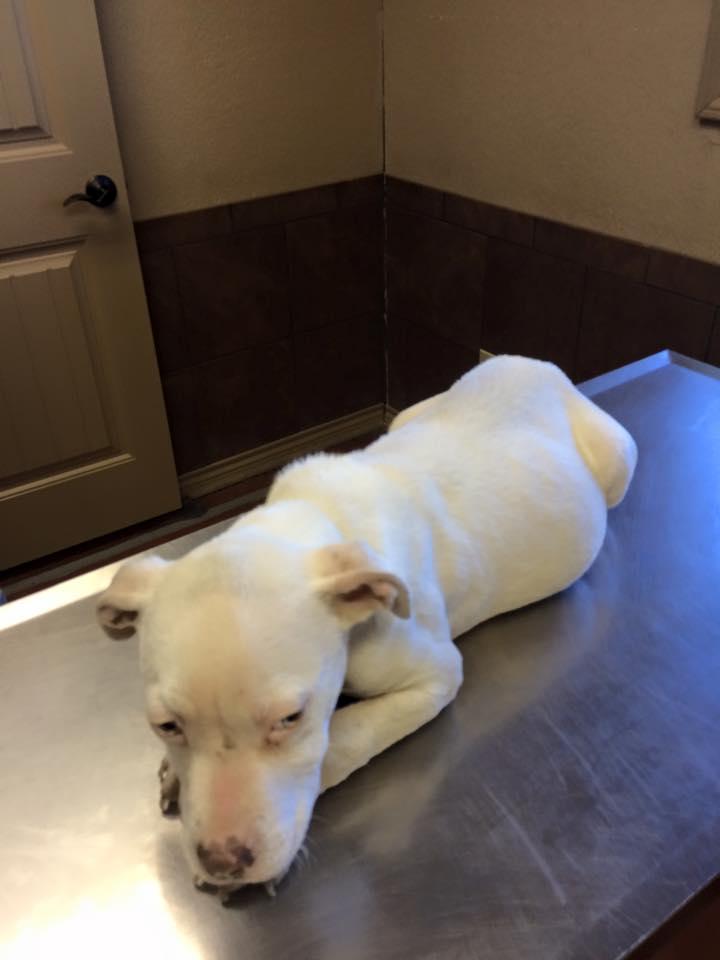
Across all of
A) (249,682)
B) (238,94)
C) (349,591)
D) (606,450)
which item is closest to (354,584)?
(349,591)

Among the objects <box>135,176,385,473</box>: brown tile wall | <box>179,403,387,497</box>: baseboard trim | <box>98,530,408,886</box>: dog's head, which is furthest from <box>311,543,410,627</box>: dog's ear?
<box>179,403,387,497</box>: baseboard trim

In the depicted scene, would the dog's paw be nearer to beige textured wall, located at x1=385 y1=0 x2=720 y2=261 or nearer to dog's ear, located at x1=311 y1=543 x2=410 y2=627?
dog's ear, located at x1=311 y1=543 x2=410 y2=627

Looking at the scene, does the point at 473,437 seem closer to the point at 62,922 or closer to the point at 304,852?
the point at 304,852

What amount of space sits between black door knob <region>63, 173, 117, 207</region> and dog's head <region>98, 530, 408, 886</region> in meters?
1.49

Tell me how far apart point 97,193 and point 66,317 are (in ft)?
1.02

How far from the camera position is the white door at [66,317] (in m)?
1.74

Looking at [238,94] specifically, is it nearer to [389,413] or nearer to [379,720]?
[389,413]

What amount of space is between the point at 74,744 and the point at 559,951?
1.51 ft

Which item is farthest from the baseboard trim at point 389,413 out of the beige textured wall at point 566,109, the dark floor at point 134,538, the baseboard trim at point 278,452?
the beige textured wall at point 566,109

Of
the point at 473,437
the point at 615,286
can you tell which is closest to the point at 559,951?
the point at 473,437

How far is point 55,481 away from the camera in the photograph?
216 cm

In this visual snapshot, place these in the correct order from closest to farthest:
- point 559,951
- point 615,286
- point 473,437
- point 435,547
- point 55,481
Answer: point 559,951
point 435,547
point 473,437
point 615,286
point 55,481

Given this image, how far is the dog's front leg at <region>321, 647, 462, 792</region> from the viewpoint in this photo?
2.30 feet

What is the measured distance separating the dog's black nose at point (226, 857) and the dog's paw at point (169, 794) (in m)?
0.12
